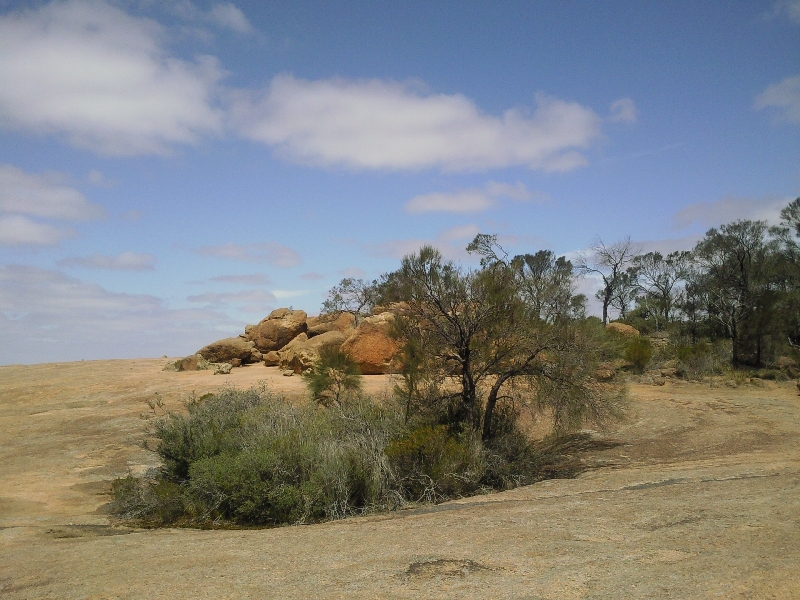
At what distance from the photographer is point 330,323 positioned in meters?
35.2

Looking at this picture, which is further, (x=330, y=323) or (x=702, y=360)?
(x=330, y=323)

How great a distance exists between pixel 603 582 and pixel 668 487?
4.79 metres

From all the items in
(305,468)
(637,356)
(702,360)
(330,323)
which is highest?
(330,323)

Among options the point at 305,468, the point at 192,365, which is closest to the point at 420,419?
the point at 305,468

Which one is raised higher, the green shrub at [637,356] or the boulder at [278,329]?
the boulder at [278,329]

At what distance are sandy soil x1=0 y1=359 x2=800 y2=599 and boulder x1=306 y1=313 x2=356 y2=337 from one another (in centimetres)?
1871

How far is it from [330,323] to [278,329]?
4.16m

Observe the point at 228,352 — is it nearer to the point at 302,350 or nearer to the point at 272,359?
the point at 272,359

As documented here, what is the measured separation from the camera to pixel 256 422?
13930 millimetres

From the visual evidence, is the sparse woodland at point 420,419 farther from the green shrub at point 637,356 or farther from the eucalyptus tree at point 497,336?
the green shrub at point 637,356

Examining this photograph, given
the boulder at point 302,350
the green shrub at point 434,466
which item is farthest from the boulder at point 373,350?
the green shrub at point 434,466

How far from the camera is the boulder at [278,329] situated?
31688 mm

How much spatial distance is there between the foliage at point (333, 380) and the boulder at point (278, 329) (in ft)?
43.4

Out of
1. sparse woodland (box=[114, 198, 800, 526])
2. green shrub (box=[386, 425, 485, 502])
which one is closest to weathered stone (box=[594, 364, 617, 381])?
sparse woodland (box=[114, 198, 800, 526])
